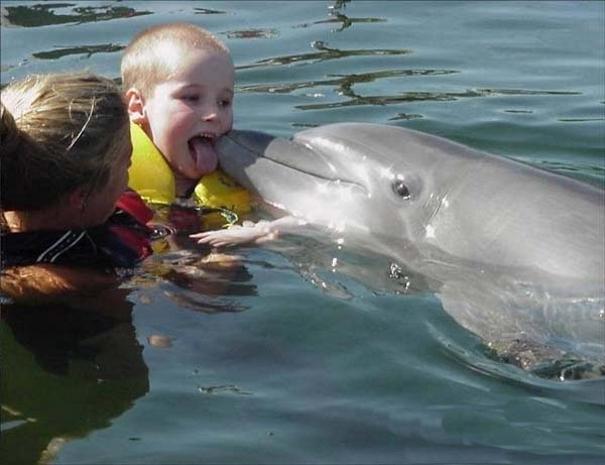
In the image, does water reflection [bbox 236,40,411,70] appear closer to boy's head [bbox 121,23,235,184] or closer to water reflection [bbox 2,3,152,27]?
water reflection [bbox 2,3,152,27]

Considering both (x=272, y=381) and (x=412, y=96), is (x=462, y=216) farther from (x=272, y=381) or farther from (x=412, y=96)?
A: (x=412, y=96)

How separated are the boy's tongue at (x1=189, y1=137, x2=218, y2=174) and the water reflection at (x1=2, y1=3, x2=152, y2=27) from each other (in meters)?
7.27

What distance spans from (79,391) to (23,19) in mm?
10104

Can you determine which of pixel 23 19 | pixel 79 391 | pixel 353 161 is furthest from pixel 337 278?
pixel 23 19

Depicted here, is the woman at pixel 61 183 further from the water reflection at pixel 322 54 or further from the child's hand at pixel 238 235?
the water reflection at pixel 322 54

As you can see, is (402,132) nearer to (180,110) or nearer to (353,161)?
(353,161)

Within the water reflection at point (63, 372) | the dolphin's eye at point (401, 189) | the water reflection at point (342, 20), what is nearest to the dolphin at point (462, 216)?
the dolphin's eye at point (401, 189)

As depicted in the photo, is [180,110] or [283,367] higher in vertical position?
[180,110]

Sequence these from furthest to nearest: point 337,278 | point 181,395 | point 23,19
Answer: point 23,19
point 337,278
point 181,395

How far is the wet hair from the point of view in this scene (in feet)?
21.5

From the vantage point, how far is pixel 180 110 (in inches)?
333

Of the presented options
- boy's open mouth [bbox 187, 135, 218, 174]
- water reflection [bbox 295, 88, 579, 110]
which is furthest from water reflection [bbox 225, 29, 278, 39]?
boy's open mouth [bbox 187, 135, 218, 174]

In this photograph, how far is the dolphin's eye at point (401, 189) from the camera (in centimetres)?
805

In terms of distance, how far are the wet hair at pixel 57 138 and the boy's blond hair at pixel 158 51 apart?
163 cm
